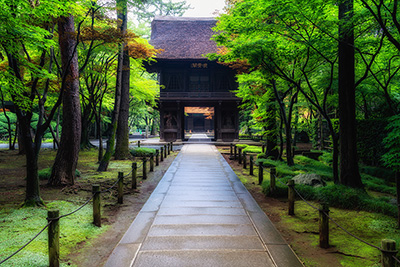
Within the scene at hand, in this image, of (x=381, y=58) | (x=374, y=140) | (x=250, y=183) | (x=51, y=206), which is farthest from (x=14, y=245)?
(x=374, y=140)

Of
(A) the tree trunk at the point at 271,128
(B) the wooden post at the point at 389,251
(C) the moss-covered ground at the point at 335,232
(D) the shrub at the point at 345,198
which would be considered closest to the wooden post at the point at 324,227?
(C) the moss-covered ground at the point at 335,232

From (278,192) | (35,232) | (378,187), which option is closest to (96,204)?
(35,232)

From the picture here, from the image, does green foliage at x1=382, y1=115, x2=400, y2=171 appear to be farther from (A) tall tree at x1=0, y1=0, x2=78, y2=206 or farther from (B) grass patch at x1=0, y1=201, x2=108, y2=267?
(A) tall tree at x1=0, y1=0, x2=78, y2=206

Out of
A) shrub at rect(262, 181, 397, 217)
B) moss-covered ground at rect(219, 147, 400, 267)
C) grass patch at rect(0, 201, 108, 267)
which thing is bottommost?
moss-covered ground at rect(219, 147, 400, 267)

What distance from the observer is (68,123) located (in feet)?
26.3

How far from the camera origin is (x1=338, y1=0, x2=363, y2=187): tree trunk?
22.9 ft

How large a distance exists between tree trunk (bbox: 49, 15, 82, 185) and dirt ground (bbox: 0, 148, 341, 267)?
1.72 ft

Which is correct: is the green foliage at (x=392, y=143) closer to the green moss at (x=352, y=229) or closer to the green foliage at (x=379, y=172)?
the green moss at (x=352, y=229)

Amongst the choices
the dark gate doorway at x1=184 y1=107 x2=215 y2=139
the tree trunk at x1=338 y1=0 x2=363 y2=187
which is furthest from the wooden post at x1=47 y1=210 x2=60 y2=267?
the dark gate doorway at x1=184 y1=107 x2=215 y2=139

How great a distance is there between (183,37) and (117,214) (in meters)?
24.7

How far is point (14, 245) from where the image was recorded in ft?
12.9

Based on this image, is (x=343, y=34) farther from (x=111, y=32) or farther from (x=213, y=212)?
(x=111, y=32)

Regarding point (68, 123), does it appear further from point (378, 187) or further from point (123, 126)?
point (378, 187)

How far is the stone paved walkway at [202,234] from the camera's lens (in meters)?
3.55
